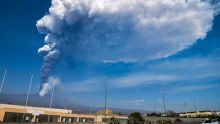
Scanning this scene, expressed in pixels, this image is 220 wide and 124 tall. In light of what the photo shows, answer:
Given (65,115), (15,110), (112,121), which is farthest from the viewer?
(65,115)

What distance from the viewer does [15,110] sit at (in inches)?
2736

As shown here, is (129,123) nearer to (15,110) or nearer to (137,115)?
(137,115)

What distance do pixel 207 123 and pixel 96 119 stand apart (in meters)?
67.1

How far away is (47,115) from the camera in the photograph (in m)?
80.7

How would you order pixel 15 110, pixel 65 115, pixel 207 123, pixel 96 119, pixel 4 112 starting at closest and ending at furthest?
pixel 207 123 → pixel 4 112 → pixel 15 110 → pixel 65 115 → pixel 96 119

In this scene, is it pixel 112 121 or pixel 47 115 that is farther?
pixel 47 115

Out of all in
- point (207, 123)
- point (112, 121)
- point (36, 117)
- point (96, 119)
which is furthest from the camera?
point (96, 119)

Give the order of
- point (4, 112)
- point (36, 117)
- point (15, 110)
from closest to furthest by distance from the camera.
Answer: point (4, 112) → point (15, 110) → point (36, 117)

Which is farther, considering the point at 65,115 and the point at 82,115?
the point at 82,115

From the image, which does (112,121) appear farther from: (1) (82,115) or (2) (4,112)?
(1) (82,115)

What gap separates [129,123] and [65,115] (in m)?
37.0

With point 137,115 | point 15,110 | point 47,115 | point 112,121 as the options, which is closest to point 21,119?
point 15,110

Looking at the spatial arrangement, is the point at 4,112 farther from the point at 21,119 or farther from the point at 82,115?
the point at 82,115

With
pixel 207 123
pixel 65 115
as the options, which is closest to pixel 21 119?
pixel 65 115
